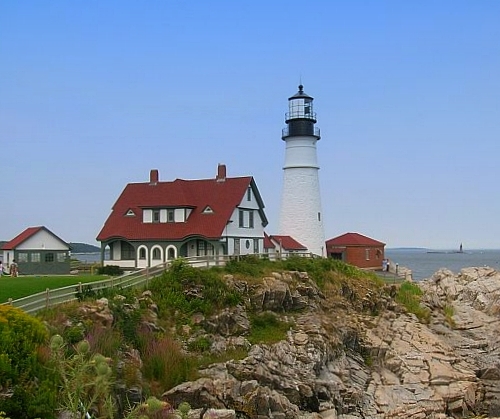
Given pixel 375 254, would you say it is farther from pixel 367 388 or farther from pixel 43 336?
pixel 43 336

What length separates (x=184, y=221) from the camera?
119 ft

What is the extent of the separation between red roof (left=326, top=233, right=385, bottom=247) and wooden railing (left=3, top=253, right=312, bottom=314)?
28831mm

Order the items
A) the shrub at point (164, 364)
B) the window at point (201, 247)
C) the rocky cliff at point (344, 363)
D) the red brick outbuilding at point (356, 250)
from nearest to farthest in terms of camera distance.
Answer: the shrub at point (164, 364) < the rocky cliff at point (344, 363) < the window at point (201, 247) < the red brick outbuilding at point (356, 250)

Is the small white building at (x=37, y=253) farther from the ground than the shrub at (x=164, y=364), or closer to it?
farther from the ground

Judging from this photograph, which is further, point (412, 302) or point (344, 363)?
point (412, 302)

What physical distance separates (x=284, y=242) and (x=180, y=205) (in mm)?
9681

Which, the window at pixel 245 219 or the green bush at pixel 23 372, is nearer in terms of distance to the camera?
the green bush at pixel 23 372

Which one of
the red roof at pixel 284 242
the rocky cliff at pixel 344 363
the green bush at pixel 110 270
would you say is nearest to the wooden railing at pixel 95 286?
the rocky cliff at pixel 344 363

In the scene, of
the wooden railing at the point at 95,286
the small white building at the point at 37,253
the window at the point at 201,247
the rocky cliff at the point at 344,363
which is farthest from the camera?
the small white building at the point at 37,253

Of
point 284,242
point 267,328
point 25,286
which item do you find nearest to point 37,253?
point 25,286

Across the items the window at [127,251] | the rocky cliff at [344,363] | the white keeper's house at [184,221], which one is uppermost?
the white keeper's house at [184,221]

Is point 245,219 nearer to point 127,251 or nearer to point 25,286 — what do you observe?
point 127,251

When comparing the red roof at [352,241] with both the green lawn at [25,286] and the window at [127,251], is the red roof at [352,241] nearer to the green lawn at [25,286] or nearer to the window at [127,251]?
the window at [127,251]

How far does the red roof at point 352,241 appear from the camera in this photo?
185ft
